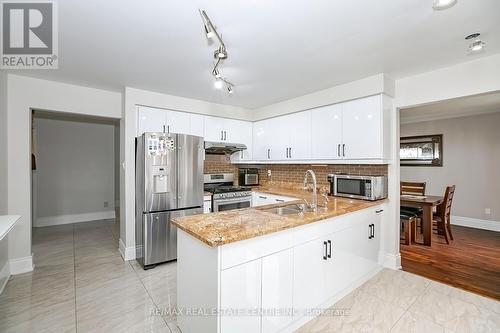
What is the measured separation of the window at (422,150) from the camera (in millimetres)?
5270

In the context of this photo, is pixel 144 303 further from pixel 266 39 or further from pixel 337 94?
pixel 337 94

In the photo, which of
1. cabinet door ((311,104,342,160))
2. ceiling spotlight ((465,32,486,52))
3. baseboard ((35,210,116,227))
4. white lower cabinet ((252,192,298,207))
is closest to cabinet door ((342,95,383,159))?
cabinet door ((311,104,342,160))

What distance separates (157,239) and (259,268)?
6.45ft

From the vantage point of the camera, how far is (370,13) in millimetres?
1627

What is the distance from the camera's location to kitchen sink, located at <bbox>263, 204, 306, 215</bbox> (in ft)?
7.72

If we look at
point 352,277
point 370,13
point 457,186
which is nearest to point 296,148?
point 352,277

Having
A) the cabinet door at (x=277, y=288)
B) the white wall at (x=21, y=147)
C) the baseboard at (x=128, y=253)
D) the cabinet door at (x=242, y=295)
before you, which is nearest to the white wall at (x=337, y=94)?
the cabinet door at (x=277, y=288)

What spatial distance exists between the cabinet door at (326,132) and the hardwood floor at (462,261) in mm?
1801

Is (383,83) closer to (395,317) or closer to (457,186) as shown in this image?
(395,317)

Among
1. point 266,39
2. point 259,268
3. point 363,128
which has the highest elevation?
point 266,39

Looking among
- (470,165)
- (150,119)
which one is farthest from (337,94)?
(470,165)

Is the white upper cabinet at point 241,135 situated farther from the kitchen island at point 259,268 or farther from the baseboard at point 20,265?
the baseboard at point 20,265

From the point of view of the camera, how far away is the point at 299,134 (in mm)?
3721

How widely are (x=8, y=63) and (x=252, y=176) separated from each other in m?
3.61
